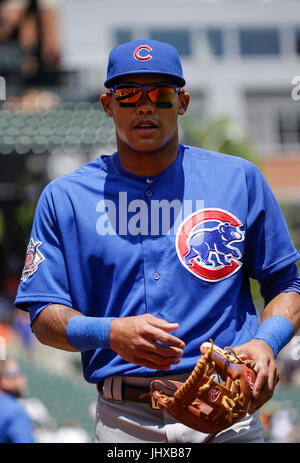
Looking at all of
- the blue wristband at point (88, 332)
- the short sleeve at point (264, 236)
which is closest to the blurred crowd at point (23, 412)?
the blue wristband at point (88, 332)

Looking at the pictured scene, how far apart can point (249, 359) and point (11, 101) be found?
1680 cm

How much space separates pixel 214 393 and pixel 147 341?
264mm

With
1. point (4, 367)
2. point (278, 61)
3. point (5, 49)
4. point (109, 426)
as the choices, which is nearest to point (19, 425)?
point (4, 367)

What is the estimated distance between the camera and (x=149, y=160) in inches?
96.7

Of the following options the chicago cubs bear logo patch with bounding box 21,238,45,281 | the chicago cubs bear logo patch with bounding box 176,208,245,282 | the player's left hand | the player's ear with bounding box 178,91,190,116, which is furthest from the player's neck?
the player's left hand

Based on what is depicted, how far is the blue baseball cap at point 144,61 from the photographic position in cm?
231

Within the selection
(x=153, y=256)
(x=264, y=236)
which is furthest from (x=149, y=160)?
(x=264, y=236)

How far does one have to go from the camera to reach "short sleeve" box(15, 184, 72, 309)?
2305mm

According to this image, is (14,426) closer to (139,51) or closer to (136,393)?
(136,393)

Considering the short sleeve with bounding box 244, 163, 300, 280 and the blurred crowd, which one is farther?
the blurred crowd

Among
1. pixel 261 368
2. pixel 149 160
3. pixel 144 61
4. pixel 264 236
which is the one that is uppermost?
pixel 144 61

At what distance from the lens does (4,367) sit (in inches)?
208

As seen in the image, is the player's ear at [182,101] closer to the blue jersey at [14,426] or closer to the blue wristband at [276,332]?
the blue wristband at [276,332]

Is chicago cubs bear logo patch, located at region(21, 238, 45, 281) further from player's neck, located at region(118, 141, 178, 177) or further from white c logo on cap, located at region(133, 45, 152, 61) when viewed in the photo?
white c logo on cap, located at region(133, 45, 152, 61)
